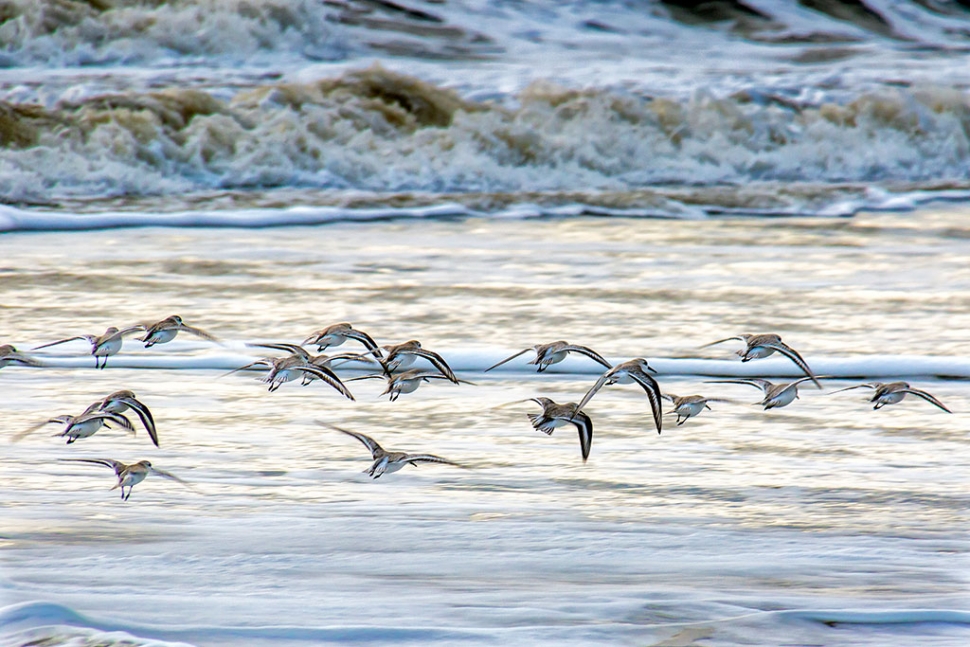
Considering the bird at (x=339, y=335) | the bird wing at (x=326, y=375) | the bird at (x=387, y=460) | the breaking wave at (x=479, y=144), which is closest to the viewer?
the bird at (x=387, y=460)

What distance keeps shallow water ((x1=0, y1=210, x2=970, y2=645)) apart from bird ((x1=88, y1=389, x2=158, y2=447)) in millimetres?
147

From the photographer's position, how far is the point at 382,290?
5949 millimetres

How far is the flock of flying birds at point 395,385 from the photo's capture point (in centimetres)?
330

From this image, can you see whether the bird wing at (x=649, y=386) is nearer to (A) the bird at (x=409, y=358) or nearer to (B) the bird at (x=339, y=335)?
(A) the bird at (x=409, y=358)

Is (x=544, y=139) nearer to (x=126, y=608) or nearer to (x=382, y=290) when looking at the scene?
(x=382, y=290)

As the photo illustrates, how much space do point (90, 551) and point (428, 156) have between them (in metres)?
7.75

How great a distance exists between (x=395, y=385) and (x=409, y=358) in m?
0.19

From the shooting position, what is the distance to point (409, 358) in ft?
13.6

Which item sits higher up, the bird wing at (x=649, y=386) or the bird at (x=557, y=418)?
the bird wing at (x=649, y=386)

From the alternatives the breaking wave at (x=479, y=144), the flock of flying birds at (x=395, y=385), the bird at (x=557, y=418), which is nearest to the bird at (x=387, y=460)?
the flock of flying birds at (x=395, y=385)

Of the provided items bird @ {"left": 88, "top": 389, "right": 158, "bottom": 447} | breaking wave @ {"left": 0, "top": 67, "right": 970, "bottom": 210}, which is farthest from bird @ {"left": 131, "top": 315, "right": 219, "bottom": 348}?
breaking wave @ {"left": 0, "top": 67, "right": 970, "bottom": 210}

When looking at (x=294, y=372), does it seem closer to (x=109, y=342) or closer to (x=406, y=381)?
(x=406, y=381)

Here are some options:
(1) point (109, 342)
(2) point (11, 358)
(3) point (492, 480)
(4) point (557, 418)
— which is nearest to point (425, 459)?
(3) point (492, 480)

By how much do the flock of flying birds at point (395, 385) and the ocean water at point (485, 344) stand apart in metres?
0.07
